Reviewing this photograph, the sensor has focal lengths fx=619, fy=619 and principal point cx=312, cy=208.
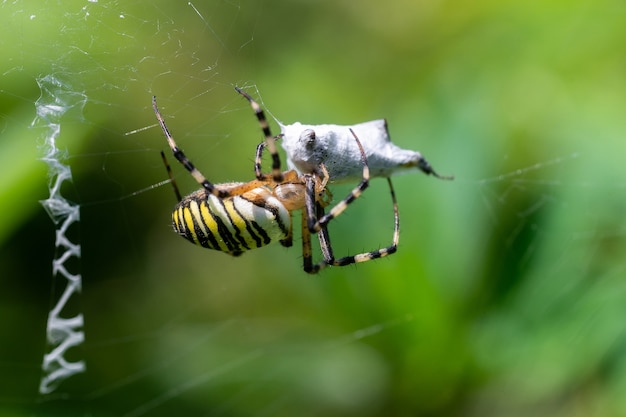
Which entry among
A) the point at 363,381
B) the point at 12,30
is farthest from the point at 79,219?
the point at 363,381

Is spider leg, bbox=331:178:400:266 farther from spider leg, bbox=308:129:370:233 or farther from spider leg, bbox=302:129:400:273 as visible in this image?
spider leg, bbox=308:129:370:233

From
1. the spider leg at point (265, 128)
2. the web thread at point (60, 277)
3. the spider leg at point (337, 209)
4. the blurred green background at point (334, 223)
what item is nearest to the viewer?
the spider leg at point (265, 128)

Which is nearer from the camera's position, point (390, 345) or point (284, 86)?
point (390, 345)

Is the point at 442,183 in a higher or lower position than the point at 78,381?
higher

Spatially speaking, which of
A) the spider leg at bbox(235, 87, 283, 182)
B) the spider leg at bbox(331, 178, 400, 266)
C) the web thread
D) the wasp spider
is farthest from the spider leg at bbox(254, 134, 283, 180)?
the web thread

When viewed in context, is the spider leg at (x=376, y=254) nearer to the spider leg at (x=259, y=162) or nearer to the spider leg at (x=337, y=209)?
the spider leg at (x=337, y=209)

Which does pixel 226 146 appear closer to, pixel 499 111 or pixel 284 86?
pixel 284 86

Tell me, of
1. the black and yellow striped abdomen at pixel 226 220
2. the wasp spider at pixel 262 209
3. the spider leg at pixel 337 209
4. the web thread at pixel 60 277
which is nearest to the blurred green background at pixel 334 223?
the web thread at pixel 60 277
